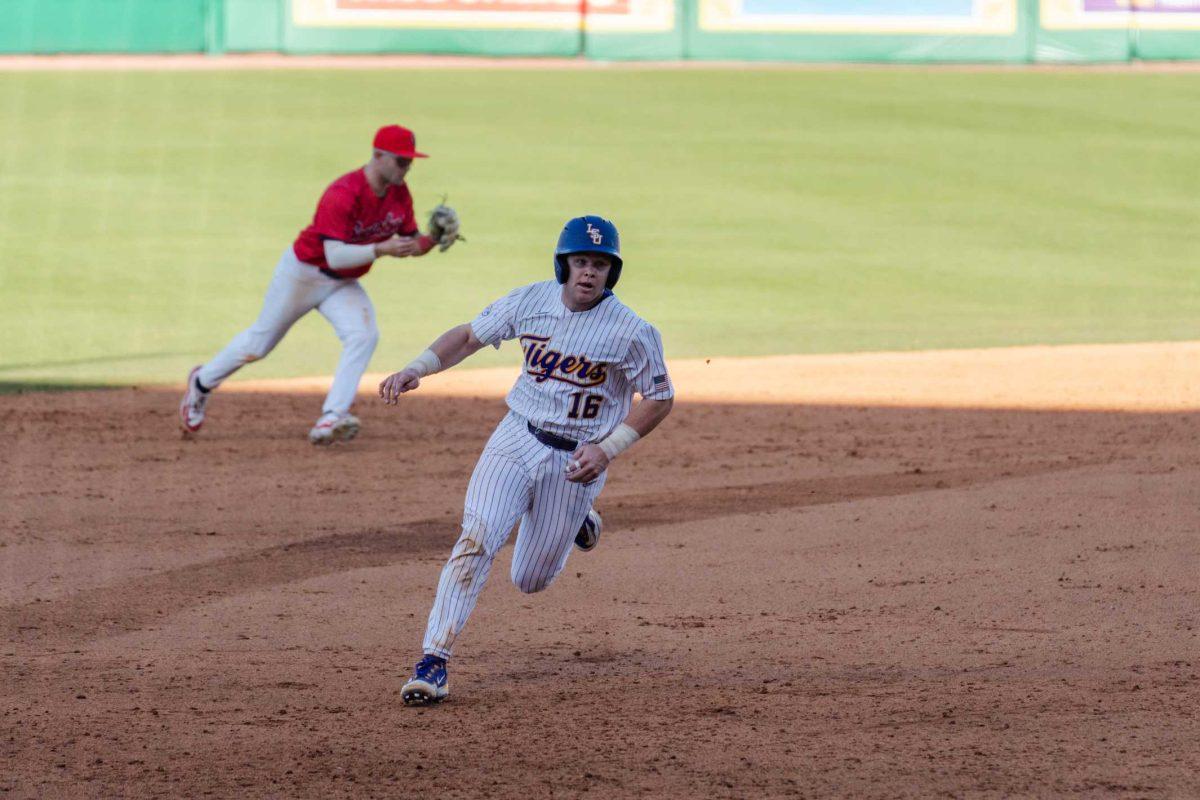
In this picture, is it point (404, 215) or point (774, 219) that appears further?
point (774, 219)

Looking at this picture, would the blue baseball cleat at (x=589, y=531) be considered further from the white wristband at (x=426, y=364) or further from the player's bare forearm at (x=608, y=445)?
the white wristband at (x=426, y=364)

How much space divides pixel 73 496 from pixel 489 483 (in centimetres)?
444

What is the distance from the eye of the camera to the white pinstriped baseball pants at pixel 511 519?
5.99 meters

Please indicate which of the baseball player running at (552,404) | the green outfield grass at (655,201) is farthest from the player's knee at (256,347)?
the baseball player running at (552,404)

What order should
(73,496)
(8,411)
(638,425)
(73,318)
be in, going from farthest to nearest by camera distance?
(73,318), (8,411), (73,496), (638,425)

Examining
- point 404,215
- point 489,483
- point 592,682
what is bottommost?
point 592,682

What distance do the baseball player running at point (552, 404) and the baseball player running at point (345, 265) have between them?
4.17 m

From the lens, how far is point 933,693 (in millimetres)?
6062

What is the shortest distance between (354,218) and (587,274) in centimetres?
493

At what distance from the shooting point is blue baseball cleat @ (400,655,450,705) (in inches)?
232

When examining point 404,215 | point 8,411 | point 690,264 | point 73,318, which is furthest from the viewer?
point 690,264

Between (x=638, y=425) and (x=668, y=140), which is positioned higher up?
(x=668, y=140)

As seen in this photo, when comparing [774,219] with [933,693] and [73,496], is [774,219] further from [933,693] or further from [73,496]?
[933,693]

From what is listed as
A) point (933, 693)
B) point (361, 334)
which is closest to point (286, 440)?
point (361, 334)
